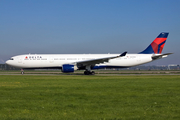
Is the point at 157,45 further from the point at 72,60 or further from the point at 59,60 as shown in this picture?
the point at 59,60

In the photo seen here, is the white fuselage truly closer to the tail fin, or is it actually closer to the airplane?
the airplane

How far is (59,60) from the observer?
37.1m

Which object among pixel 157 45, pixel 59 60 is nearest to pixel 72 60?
pixel 59 60

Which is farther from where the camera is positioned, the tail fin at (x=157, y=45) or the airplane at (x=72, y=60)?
the tail fin at (x=157, y=45)

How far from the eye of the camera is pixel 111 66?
124 ft

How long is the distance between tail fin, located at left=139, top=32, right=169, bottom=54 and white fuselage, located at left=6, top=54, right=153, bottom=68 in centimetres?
196

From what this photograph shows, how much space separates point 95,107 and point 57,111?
5.19ft

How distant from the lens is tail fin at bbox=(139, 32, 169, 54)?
39875mm

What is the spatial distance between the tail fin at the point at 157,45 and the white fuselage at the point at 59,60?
6.43 feet

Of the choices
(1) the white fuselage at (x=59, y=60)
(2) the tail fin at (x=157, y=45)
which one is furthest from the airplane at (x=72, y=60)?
(2) the tail fin at (x=157, y=45)

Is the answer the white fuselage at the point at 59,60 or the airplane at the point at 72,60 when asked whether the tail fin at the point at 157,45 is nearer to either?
the airplane at the point at 72,60

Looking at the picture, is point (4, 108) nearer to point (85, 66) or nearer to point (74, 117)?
point (74, 117)

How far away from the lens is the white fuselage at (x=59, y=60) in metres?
37.2

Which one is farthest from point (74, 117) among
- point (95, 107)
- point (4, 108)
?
point (4, 108)
